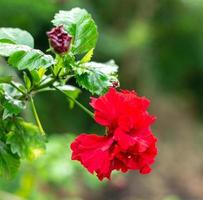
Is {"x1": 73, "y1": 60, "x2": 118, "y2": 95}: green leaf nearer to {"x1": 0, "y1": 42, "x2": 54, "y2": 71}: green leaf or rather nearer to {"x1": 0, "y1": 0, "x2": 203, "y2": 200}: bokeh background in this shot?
{"x1": 0, "y1": 42, "x2": 54, "y2": 71}: green leaf

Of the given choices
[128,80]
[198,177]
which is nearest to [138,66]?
[128,80]

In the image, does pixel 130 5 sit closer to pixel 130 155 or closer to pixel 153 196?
pixel 153 196

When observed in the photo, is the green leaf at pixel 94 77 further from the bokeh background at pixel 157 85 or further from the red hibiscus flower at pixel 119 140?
the bokeh background at pixel 157 85

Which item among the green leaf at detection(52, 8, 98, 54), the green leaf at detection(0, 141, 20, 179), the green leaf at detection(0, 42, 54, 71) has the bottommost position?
the green leaf at detection(0, 141, 20, 179)

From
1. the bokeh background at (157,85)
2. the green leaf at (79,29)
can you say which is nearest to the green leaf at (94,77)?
the green leaf at (79,29)

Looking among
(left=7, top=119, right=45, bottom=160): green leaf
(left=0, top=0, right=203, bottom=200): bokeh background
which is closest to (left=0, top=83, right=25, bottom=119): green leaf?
(left=7, top=119, right=45, bottom=160): green leaf

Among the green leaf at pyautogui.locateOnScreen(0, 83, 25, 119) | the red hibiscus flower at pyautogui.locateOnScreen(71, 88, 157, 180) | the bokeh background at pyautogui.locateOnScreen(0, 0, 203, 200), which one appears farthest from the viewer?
the bokeh background at pyautogui.locateOnScreen(0, 0, 203, 200)
